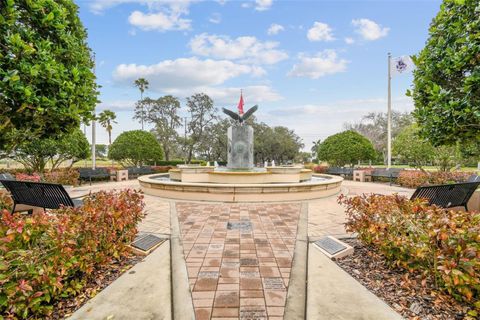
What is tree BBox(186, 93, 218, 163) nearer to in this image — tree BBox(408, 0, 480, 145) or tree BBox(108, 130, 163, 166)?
tree BBox(108, 130, 163, 166)

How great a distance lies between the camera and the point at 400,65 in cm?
1483

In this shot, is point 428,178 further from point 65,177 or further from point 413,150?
point 65,177

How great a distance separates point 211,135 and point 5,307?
32.3 meters

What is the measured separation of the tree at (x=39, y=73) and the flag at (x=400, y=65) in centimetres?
1706

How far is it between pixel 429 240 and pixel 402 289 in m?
0.66

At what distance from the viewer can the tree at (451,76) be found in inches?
145

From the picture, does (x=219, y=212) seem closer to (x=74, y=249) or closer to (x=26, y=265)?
(x=74, y=249)

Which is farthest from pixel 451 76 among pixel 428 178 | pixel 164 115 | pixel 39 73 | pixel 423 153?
pixel 164 115

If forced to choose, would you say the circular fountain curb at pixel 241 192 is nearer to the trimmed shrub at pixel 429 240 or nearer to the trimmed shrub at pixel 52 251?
the trimmed shrub at pixel 429 240

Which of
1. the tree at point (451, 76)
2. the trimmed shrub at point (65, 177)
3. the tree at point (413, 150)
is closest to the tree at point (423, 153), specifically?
the tree at point (413, 150)

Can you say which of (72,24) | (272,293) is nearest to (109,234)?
(272,293)

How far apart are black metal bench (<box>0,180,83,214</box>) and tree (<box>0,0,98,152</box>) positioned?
105 cm

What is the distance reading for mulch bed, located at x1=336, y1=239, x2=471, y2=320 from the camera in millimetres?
2314

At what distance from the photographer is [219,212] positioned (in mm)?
6480
